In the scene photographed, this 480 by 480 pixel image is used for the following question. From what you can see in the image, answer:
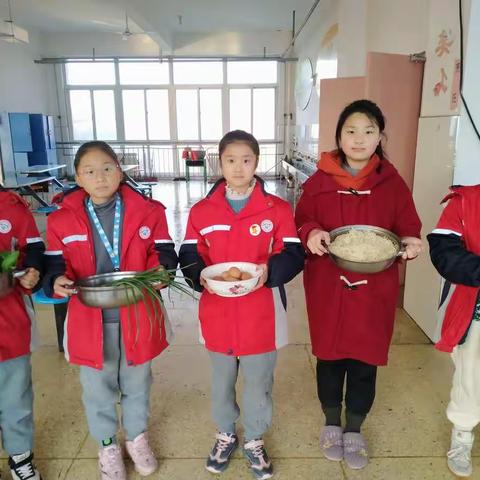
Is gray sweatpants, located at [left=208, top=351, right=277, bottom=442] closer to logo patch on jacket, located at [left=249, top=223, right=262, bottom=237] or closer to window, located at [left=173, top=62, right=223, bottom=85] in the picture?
logo patch on jacket, located at [left=249, top=223, right=262, bottom=237]

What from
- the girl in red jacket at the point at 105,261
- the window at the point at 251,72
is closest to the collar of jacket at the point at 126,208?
the girl in red jacket at the point at 105,261

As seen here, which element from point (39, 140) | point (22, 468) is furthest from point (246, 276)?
point (39, 140)

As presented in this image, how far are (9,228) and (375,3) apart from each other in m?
4.01

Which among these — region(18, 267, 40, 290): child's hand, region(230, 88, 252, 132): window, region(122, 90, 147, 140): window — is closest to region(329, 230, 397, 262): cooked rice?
region(18, 267, 40, 290): child's hand

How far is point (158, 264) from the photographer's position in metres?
1.57

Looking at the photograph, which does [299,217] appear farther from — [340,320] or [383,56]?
[383,56]

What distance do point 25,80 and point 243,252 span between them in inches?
408

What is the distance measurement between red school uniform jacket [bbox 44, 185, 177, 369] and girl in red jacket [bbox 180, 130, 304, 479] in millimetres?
141

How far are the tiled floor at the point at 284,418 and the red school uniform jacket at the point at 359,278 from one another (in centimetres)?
44

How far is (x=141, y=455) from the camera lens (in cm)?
167

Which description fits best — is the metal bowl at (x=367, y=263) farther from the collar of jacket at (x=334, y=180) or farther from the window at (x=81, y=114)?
the window at (x=81, y=114)

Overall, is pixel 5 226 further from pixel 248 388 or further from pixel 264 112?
pixel 264 112

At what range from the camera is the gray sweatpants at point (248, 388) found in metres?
1.60

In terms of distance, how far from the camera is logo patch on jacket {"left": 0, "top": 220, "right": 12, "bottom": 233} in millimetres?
1498
